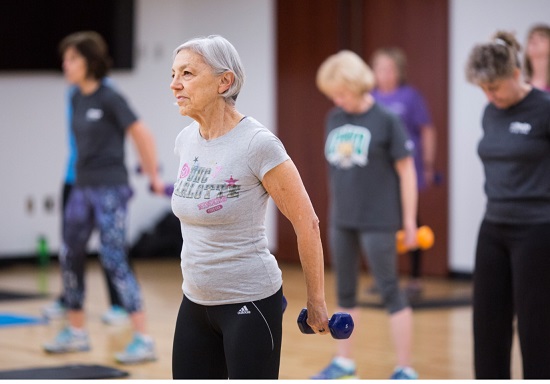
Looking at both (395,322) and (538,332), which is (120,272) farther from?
(538,332)

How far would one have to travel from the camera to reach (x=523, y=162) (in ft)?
12.5

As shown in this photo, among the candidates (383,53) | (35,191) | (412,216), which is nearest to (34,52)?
(35,191)

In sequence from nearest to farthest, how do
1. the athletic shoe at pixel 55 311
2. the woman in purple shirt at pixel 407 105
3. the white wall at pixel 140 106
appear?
the athletic shoe at pixel 55 311
the woman in purple shirt at pixel 407 105
the white wall at pixel 140 106

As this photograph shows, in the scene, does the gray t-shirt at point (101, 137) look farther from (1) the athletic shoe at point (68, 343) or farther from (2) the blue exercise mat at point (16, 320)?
(2) the blue exercise mat at point (16, 320)

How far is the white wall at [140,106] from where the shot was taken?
9.98m

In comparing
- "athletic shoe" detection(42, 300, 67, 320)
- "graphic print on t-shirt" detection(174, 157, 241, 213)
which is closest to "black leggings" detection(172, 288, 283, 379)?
"graphic print on t-shirt" detection(174, 157, 241, 213)

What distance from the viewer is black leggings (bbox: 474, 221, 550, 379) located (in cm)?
377

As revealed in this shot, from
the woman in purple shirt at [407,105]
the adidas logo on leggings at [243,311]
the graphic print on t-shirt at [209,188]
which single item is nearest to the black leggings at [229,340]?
the adidas logo on leggings at [243,311]

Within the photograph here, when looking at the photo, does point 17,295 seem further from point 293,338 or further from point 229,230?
point 229,230

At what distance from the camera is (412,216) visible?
505cm

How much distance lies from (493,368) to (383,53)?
13.7 ft

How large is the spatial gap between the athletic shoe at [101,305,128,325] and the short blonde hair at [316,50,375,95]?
2.54 metres

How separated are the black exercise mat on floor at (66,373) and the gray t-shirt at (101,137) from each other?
3.29 feet

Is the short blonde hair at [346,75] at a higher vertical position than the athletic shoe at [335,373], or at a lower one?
higher
